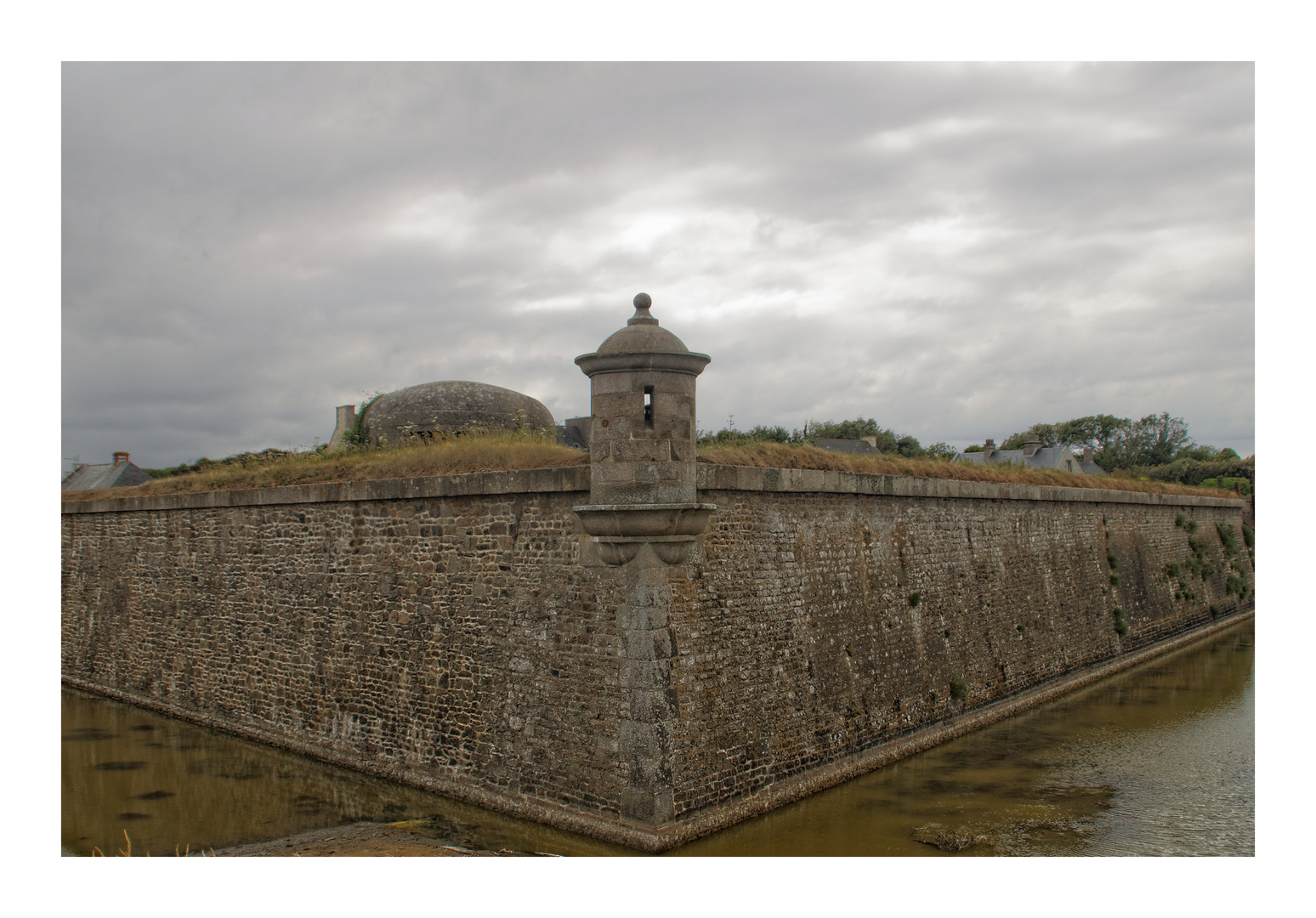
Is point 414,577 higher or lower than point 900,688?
higher

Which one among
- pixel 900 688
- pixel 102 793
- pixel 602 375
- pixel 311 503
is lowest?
pixel 102 793

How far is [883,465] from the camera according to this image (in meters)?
13.3

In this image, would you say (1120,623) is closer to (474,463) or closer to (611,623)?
(611,623)

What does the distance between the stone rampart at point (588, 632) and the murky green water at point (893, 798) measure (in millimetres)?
359

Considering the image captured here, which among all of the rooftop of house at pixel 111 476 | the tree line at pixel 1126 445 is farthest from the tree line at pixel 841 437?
the rooftop of house at pixel 111 476

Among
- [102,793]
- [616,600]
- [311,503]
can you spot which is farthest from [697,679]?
[102,793]

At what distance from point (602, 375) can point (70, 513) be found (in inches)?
586

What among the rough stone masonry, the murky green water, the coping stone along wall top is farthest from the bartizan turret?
the murky green water

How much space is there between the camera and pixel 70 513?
18422 mm

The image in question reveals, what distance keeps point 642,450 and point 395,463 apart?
4.49 metres

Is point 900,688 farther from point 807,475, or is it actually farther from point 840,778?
point 807,475

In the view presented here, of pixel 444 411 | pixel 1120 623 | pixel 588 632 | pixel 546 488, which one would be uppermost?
pixel 444 411

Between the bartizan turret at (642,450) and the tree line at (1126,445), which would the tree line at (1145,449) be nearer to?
the tree line at (1126,445)

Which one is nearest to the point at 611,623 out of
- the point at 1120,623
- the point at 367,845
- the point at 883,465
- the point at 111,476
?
the point at 367,845
